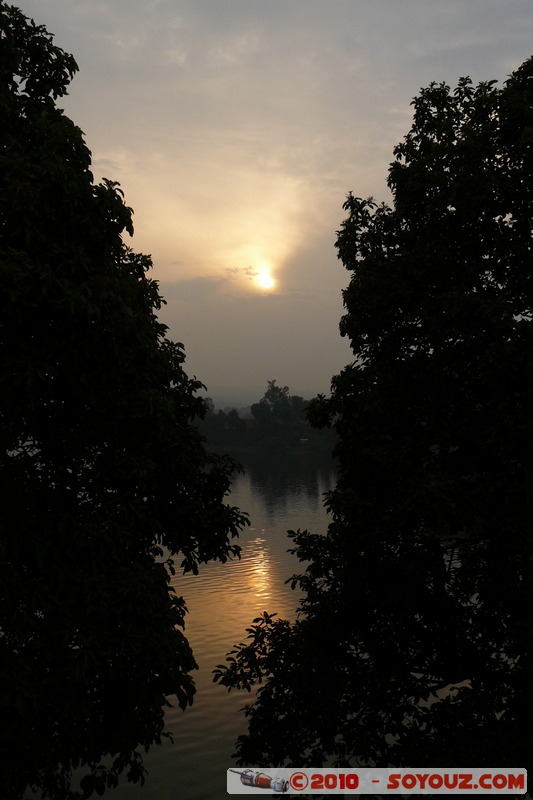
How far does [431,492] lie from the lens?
11.3 metres

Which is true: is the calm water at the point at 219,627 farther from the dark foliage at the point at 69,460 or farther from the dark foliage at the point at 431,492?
the dark foliage at the point at 69,460

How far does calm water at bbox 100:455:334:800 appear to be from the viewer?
69.4ft

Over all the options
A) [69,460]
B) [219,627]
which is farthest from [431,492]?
[219,627]

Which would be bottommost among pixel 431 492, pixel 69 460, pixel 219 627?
pixel 219 627

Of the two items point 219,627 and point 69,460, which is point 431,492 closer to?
point 69,460

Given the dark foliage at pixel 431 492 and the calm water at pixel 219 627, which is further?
the calm water at pixel 219 627

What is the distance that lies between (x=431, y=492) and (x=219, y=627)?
28.6m

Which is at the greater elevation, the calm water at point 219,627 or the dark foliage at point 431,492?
the dark foliage at point 431,492

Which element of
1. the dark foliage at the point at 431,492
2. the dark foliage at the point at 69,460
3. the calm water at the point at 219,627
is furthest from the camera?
the calm water at the point at 219,627

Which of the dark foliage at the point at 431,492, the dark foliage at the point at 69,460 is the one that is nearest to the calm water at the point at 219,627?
the dark foliage at the point at 431,492

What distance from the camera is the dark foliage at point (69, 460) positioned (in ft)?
30.4

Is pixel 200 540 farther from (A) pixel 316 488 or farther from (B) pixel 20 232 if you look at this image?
(A) pixel 316 488

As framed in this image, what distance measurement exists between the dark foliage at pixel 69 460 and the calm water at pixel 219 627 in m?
10.6

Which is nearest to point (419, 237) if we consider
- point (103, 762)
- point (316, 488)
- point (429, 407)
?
point (429, 407)
